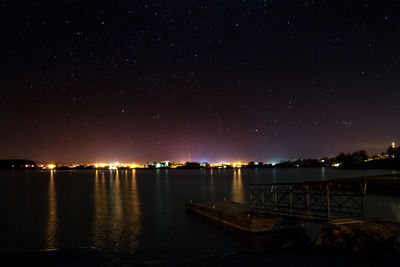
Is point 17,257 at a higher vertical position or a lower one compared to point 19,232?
higher

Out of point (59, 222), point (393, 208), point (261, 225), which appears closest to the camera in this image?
point (261, 225)

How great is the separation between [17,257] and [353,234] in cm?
1361

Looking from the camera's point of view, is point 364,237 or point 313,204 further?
point 313,204

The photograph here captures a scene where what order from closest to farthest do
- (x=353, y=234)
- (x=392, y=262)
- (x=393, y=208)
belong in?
(x=392, y=262), (x=353, y=234), (x=393, y=208)

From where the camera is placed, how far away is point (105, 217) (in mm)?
31281

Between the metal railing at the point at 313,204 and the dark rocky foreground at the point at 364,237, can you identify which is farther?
the metal railing at the point at 313,204

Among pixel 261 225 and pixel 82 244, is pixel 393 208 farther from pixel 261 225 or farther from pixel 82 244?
pixel 82 244

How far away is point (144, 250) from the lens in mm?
17922

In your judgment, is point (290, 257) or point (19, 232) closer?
point (290, 257)

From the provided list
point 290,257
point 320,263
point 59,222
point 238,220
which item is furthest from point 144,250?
point 59,222

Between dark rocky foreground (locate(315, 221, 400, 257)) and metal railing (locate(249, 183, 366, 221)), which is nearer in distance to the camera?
dark rocky foreground (locate(315, 221, 400, 257))

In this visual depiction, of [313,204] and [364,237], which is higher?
[313,204]

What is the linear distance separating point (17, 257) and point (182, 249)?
8.35 meters

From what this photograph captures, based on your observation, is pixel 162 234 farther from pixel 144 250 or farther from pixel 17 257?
pixel 17 257
